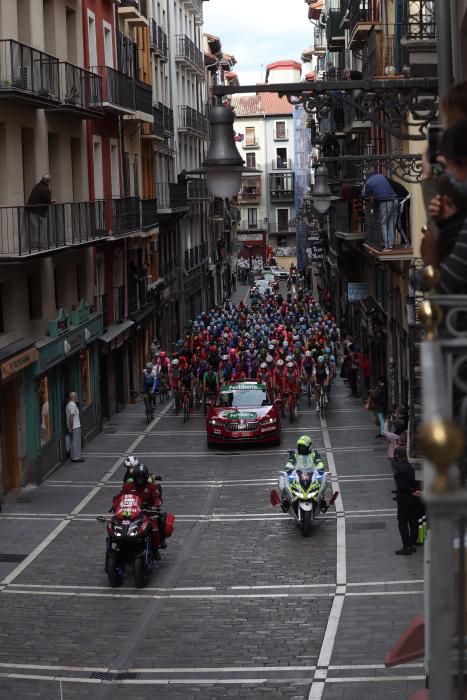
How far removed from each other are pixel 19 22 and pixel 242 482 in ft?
35.6

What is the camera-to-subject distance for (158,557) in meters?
18.8

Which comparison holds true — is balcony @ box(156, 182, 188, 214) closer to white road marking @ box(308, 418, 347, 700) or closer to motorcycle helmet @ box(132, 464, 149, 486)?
white road marking @ box(308, 418, 347, 700)

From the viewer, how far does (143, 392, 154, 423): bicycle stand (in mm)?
35219

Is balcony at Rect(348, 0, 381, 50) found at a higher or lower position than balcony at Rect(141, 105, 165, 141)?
higher

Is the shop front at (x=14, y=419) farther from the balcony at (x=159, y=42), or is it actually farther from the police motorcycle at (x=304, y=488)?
the balcony at (x=159, y=42)

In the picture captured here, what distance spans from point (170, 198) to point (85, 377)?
71.6ft

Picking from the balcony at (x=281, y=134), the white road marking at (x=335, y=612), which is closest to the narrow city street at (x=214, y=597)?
the white road marking at (x=335, y=612)

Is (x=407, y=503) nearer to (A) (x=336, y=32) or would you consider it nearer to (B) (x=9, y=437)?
(B) (x=9, y=437)

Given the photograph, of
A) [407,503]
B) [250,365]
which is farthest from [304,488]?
[250,365]

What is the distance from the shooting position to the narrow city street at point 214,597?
13.6 m

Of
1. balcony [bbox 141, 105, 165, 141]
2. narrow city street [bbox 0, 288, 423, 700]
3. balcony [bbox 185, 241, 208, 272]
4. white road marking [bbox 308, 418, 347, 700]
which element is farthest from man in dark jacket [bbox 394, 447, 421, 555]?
balcony [bbox 185, 241, 208, 272]

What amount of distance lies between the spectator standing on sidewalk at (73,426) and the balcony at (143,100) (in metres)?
14.2

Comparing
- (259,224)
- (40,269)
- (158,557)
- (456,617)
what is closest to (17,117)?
(40,269)

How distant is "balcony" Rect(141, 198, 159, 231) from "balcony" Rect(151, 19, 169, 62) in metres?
8.26
